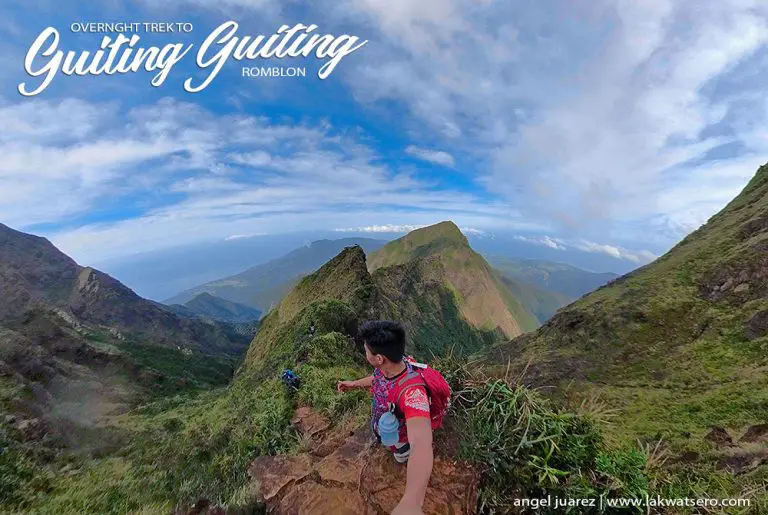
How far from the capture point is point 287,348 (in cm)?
3241

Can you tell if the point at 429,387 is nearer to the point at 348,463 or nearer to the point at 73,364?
the point at 348,463

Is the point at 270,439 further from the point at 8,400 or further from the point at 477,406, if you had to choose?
the point at 8,400

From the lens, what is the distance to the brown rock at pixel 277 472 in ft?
16.4

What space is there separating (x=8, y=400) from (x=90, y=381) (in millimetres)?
17293

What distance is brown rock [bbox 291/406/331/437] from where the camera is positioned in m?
8.62

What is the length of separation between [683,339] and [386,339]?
4970cm

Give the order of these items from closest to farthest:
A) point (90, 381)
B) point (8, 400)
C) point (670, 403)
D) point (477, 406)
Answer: point (477, 406) < point (8, 400) < point (670, 403) < point (90, 381)

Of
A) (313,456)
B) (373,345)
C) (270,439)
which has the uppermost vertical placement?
(373,345)

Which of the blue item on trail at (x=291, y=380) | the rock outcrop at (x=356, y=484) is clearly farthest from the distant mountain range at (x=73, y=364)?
the rock outcrop at (x=356, y=484)

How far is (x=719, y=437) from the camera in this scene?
19391 millimetres

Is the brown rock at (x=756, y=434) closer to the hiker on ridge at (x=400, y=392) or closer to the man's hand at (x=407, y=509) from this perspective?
the hiker on ridge at (x=400, y=392)

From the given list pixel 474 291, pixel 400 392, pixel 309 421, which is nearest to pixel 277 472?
pixel 400 392

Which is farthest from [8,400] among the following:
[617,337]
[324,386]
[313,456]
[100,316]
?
[100,316]

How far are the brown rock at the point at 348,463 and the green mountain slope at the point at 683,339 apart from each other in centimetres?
1901
